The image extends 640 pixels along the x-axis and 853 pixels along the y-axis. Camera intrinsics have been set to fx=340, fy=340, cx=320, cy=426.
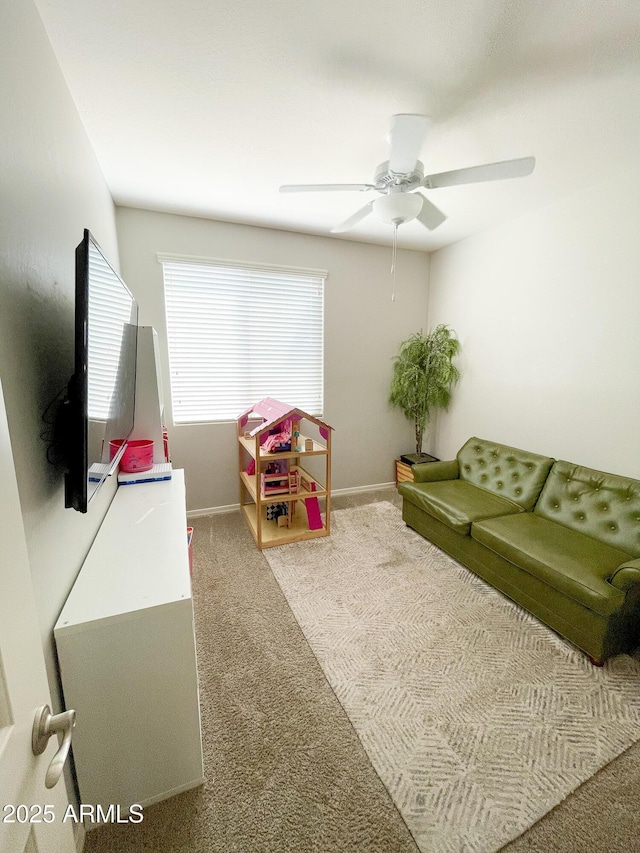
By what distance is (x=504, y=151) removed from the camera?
1.95 metres

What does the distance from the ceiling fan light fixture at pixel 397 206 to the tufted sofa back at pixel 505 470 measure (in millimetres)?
2001

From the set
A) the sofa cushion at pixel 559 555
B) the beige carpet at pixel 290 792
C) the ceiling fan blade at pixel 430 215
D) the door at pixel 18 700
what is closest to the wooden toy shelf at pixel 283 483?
the beige carpet at pixel 290 792

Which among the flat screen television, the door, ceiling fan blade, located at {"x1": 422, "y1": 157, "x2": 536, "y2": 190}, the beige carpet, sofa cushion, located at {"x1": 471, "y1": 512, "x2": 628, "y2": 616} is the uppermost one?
ceiling fan blade, located at {"x1": 422, "y1": 157, "x2": 536, "y2": 190}

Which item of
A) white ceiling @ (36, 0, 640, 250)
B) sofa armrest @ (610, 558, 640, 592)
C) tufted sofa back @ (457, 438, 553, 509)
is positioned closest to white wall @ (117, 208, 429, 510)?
white ceiling @ (36, 0, 640, 250)

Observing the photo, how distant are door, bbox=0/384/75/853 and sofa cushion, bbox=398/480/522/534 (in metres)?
2.27

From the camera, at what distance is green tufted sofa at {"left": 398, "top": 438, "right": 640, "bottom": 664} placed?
5.44 feet

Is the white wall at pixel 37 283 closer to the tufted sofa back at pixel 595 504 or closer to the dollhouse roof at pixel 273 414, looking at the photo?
the dollhouse roof at pixel 273 414

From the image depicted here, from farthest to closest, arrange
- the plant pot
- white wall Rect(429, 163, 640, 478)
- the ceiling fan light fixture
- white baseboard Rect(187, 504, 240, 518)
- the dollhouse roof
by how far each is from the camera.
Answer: the plant pot
white baseboard Rect(187, 504, 240, 518)
the dollhouse roof
white wall Rect(429, 163, 640, 478)
the ceiling fan light fixture

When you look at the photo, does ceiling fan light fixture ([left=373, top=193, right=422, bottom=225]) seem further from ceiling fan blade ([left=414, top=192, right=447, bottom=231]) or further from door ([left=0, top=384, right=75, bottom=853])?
door ([left=0, top=384, right=75, bottom=853])

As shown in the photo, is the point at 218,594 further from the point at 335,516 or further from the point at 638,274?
the point at 638,274

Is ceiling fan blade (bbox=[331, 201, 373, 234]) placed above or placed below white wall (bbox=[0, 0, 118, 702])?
above

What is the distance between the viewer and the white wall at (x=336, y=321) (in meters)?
2.87

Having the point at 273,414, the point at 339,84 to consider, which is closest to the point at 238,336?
the point at 273,414

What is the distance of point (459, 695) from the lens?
1.54 metres
